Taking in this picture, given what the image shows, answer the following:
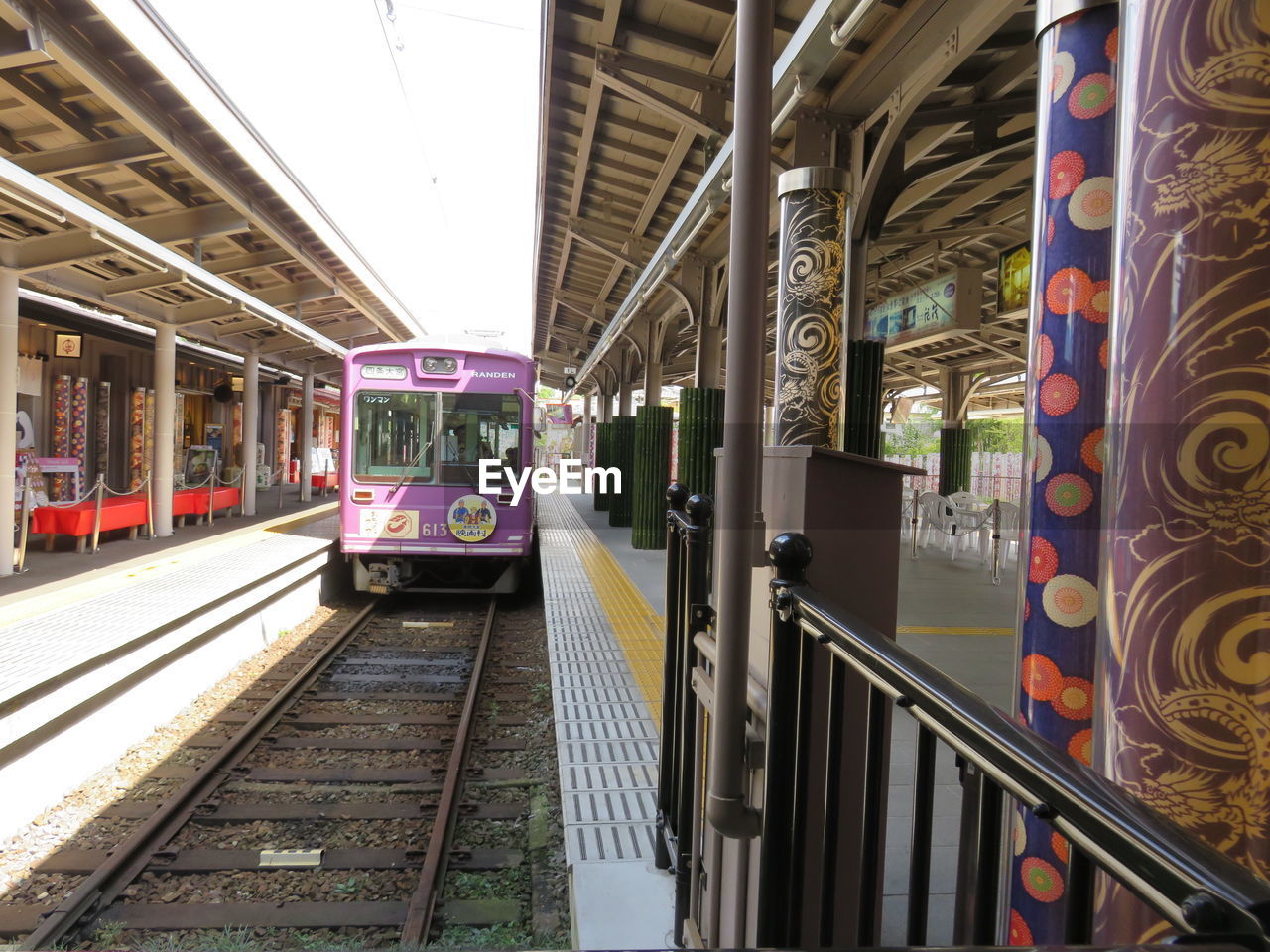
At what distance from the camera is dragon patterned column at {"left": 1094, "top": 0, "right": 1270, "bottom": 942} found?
1228 mm

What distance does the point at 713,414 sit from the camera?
10023mm

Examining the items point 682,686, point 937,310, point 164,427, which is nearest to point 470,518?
point 937,310

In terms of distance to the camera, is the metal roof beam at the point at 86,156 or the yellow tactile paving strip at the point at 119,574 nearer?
the yellow tactile paving strip at the point at 119,574

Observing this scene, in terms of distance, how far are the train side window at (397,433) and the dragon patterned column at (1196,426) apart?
302 inches

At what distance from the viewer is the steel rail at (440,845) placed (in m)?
3.18

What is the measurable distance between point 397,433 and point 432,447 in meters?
0.37

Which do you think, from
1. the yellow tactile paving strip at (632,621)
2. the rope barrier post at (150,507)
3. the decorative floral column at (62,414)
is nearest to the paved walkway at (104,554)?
the rope barrier post at (150,507)

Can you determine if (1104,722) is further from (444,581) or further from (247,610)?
(444,581)

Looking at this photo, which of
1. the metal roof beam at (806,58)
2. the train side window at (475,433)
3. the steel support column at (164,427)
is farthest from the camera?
the steel support column at (164,427)

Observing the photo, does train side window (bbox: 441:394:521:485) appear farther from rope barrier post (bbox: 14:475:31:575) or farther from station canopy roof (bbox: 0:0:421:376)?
rope barrier post (bbox: 14:475:31:575)

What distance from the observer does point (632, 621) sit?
7.03m

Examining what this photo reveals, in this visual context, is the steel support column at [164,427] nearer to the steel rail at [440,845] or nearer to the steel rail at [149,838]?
the steel rail at [149,838]

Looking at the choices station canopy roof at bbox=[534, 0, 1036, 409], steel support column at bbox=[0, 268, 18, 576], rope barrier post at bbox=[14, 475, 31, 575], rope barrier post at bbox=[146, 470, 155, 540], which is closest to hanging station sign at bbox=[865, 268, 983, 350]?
station canopy roof at bbox=[534, 0, 1036, 409]

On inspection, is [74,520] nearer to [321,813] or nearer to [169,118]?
[169,118]
